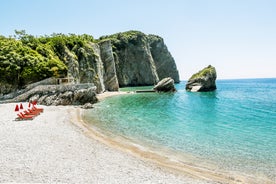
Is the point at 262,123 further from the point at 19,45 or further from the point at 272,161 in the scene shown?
the point at 19,45

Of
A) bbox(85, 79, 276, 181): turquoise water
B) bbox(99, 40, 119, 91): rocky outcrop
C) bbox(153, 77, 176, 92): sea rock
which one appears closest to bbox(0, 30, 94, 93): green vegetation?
bbox(85, 79, 276, 181): turquoise water

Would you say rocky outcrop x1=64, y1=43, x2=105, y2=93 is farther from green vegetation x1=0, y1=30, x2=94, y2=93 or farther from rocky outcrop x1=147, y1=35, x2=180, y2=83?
rocky outcrop x1=147, y1=35, x2=180, y2=83

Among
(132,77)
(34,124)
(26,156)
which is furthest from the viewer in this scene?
(132,77)

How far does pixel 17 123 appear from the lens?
84.5ft

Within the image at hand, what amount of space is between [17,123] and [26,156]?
12.3 metres

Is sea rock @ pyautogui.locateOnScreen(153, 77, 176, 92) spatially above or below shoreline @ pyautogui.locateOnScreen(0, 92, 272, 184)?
above

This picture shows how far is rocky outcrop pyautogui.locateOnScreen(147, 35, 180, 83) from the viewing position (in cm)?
16650

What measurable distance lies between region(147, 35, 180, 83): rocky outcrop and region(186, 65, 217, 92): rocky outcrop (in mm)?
77745

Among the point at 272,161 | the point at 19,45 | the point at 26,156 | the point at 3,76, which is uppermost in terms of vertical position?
the point at 19,45

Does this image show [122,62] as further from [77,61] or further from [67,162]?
[67,162]

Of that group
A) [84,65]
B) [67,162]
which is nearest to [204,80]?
[84,65]

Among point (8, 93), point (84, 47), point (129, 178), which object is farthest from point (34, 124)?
point (84, 47)

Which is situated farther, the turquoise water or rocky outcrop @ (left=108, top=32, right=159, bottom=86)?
rocky outcrop @ (left=108, top=32, right=159, bottom=86)

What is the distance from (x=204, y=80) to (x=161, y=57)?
84.4 metres
